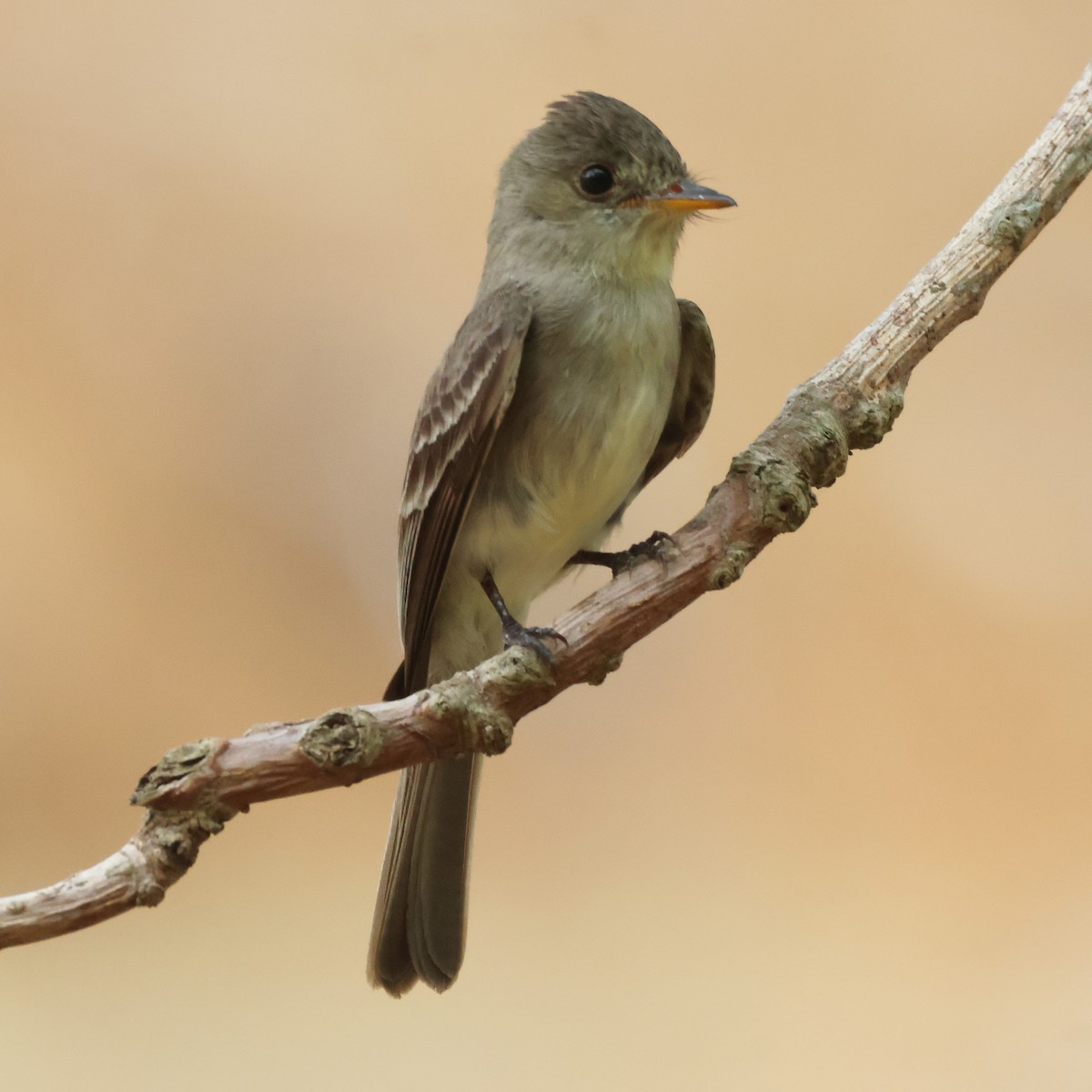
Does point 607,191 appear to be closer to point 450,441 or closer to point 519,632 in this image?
point 450,441

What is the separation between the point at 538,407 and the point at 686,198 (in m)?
0.37

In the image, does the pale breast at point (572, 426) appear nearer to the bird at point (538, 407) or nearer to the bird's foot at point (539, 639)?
the bird at point (538, 407)

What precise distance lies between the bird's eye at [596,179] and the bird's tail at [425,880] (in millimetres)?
812

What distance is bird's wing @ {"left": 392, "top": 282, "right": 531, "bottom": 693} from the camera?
1.87 meters

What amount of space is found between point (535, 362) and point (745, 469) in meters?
0.45

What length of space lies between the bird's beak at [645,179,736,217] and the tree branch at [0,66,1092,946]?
12.3 inches

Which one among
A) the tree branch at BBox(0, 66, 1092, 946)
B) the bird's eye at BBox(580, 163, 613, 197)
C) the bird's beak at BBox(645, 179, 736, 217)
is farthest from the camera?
the bird's eye at BBox(580, 163, 613, 197)

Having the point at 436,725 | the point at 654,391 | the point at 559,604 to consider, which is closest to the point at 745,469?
the point at 654,391

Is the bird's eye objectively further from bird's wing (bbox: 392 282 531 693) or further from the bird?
bird's wing (bbox: 392 282 531 693)

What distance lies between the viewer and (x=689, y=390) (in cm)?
214

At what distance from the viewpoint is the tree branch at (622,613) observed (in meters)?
1.32

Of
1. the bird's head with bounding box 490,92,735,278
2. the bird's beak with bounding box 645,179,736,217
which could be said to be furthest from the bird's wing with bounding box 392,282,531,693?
the bird's beak with bounding box 645,179,736,217

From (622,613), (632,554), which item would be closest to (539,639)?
(622,613)

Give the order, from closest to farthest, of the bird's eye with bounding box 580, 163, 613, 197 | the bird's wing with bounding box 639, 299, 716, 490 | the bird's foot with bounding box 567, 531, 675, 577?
1. the bird's foot with bounding box 567, 531, 675, 577
2. the bird's eye with bounding box 580, 163, 613, 197
3. the bird's wing with bounding box 639, 299, 716, 490
